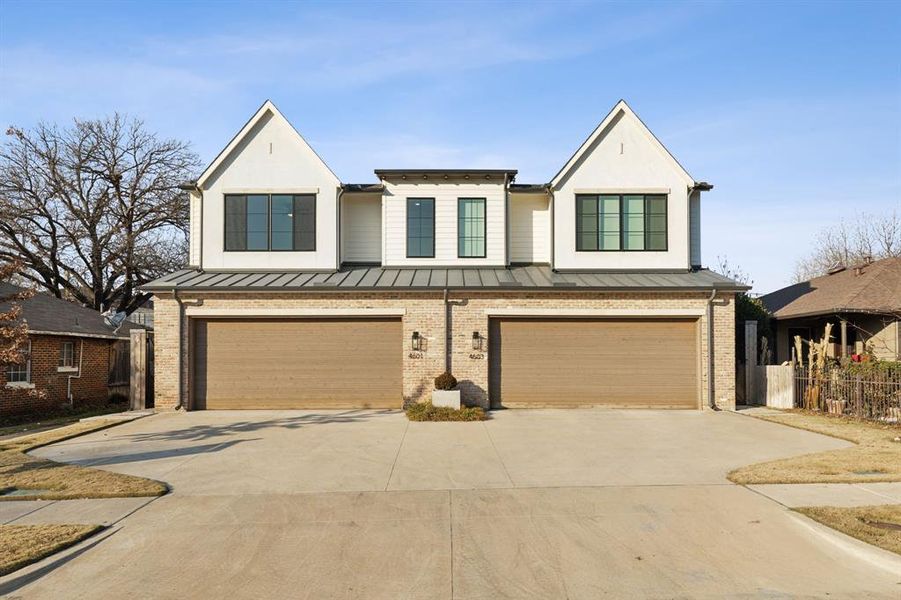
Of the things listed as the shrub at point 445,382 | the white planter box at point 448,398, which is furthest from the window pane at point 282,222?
the white planter box at point 448,398

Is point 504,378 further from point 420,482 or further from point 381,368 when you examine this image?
point 420,482

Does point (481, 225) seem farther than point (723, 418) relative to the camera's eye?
Yes

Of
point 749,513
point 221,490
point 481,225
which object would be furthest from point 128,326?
point 749,513

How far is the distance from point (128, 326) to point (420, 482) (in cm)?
2074

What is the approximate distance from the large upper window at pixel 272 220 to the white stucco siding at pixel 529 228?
6.45 metres

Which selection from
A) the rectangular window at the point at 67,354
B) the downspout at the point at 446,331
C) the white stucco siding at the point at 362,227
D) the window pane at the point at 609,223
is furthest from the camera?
the rectangular window at the point at 67,354

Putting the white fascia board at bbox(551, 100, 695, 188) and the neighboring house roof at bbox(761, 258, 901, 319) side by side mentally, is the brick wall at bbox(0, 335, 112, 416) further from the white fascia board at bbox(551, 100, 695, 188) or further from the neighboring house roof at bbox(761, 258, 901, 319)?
the neighboring house roof at bbox(761, 258, 901, 319)

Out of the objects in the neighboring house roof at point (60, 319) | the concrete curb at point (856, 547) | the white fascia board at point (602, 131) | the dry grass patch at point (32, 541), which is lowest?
the dry grass patch at point (32, 541)

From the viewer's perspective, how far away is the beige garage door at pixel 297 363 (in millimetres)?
17312

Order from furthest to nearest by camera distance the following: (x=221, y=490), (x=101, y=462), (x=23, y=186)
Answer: (x=23, y=186)
(x=101, y=462)
(x=221, y=490)

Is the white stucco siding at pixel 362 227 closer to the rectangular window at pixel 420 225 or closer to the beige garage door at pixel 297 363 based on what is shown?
the rectangular window at pixel 420 225

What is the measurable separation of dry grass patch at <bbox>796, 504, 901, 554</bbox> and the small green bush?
8.71m

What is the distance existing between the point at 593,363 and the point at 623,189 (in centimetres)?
560

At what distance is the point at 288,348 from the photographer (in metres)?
17.5
